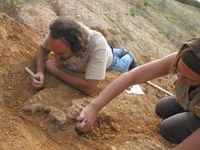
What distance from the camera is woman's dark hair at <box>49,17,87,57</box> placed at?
11.5 feet

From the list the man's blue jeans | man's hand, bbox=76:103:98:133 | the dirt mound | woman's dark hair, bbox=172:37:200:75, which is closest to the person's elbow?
the dirt mound

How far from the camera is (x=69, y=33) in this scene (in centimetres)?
352

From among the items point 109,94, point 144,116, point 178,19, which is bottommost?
point 178,19

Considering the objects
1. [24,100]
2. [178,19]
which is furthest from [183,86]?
[178,19]

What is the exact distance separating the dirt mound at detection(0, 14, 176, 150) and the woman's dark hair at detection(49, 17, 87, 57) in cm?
40

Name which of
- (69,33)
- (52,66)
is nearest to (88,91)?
(52,66)

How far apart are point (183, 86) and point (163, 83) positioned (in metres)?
1.84

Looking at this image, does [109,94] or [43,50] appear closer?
[109,94]

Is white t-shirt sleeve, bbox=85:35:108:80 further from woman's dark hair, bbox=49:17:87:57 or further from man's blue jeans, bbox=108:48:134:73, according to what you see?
man's blue jeans, bbox=108:48:134:73

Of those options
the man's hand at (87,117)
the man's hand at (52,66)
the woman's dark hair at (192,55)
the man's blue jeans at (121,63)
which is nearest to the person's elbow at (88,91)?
the man's hand at (52,66)

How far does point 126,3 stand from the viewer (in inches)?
279

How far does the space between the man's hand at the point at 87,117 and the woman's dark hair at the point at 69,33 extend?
1.71ft

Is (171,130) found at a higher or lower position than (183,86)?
lower

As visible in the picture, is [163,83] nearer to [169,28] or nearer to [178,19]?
[169,28]
